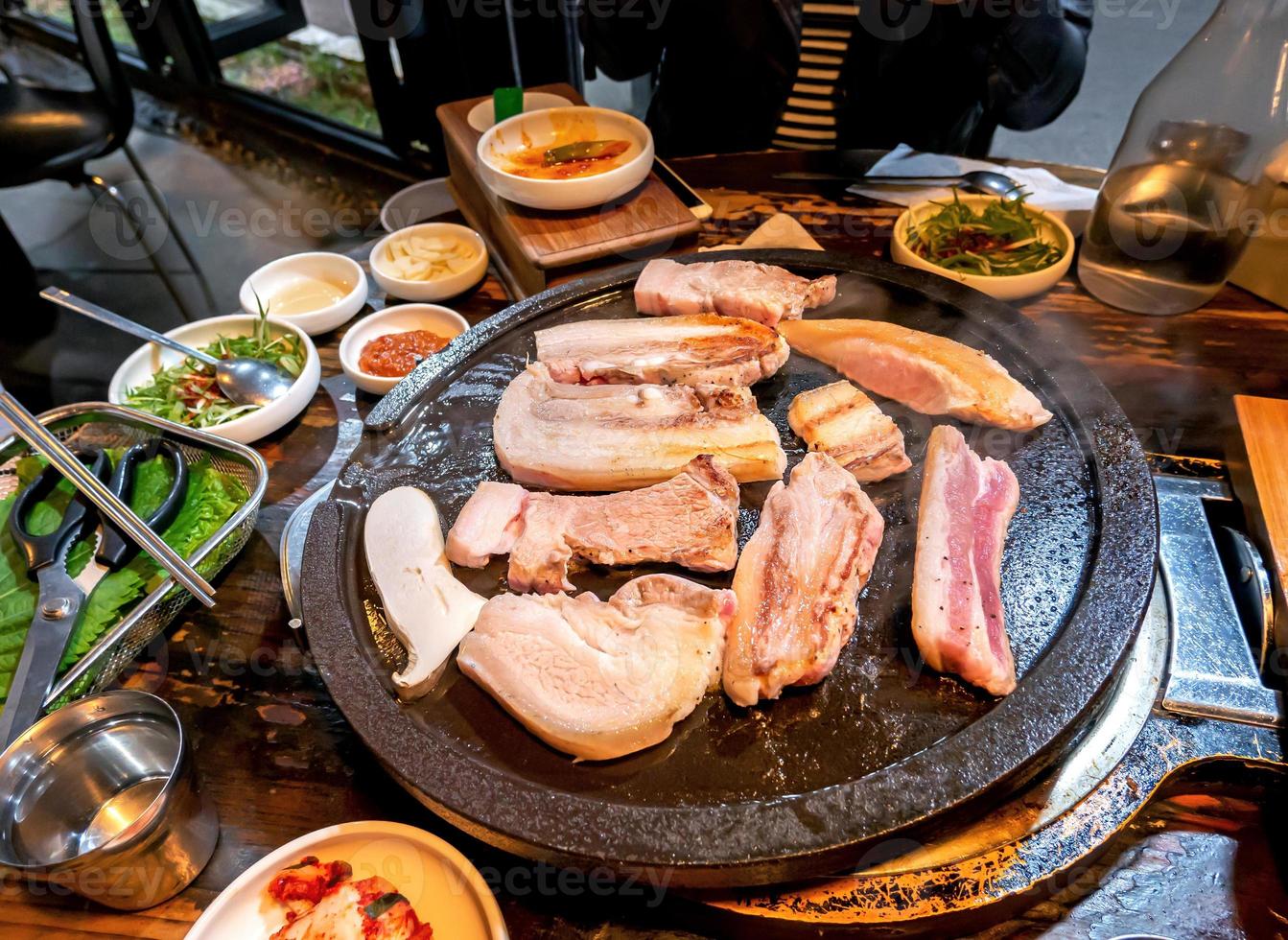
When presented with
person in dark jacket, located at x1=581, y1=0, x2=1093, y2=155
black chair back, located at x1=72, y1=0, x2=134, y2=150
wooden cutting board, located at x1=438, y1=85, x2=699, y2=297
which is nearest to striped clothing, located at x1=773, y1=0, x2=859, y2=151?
person in dark jacket, located at x1=581, y1=0, x2=1093, y2=155

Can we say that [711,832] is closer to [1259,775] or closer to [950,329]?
[1259,775]

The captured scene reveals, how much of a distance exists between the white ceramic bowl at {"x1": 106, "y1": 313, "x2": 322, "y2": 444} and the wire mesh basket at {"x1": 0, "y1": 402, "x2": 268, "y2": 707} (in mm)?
147

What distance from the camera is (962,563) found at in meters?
1.89

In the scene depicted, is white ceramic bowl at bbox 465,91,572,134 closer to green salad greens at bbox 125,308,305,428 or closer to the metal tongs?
green salad greens at bbox 125,308,305,428

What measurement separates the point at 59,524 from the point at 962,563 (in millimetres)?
2838

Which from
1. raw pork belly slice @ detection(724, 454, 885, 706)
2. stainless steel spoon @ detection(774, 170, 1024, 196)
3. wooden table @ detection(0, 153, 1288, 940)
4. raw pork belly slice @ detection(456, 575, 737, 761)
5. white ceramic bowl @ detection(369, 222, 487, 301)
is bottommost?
wooden table @ detection(0, 153, 1288, 940)

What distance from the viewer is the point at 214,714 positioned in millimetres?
2201

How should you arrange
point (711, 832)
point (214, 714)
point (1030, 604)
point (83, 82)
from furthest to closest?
point (83, 82) → point (214, 714) → point (1030, 604) → point (711, 832)

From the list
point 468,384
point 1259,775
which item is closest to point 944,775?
point 1259,775

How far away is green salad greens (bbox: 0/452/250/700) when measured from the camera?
2289 mm

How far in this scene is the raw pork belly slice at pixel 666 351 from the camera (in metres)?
2.46

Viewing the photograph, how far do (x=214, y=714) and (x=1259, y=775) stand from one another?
276 cm

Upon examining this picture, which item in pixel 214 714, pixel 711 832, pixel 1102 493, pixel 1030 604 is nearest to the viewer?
pixel 711 832

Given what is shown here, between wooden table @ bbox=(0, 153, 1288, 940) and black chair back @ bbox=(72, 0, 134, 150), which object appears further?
black chair back @ bbox=(72, 0, 134, 150)
